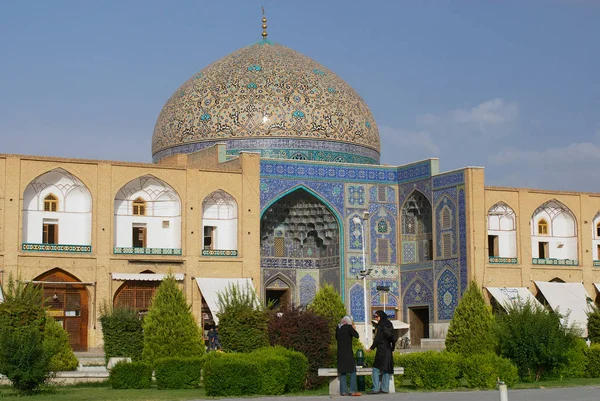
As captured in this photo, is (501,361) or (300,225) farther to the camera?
(300,225)

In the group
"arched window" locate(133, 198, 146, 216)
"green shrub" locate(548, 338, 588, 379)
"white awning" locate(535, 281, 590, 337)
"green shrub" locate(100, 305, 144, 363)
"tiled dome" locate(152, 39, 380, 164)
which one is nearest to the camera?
"green shrub" locate(548, 338, 588, 379)

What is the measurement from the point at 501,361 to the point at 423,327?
600 inches

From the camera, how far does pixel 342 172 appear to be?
31.5m

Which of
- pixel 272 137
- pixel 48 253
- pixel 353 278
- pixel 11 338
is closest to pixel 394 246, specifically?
pixel 353 278

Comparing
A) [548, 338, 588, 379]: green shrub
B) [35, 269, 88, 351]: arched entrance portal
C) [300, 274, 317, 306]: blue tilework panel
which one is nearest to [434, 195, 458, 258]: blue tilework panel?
[300, 274, 317, 306]: blue tilework panel

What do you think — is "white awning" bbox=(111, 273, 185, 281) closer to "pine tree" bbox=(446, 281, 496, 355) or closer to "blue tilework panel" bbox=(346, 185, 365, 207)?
"blue tilework panel" bbox=(346, 185, 365, 207)

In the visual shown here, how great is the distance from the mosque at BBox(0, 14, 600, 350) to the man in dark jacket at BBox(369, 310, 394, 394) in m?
12.8

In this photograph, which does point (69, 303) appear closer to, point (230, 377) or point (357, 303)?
point (357, 303)

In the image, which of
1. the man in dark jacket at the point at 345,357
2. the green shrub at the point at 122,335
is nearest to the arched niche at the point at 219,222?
the green shrub at the point at 122,335

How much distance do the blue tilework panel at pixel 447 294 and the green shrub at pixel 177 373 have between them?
46.4 feet

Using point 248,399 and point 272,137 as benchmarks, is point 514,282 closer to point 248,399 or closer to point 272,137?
point 272,137

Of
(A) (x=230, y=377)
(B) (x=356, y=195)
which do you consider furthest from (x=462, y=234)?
(A) (x=230, y=377)

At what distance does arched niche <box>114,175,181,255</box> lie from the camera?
2856cm

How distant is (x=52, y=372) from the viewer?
53.1 feet
